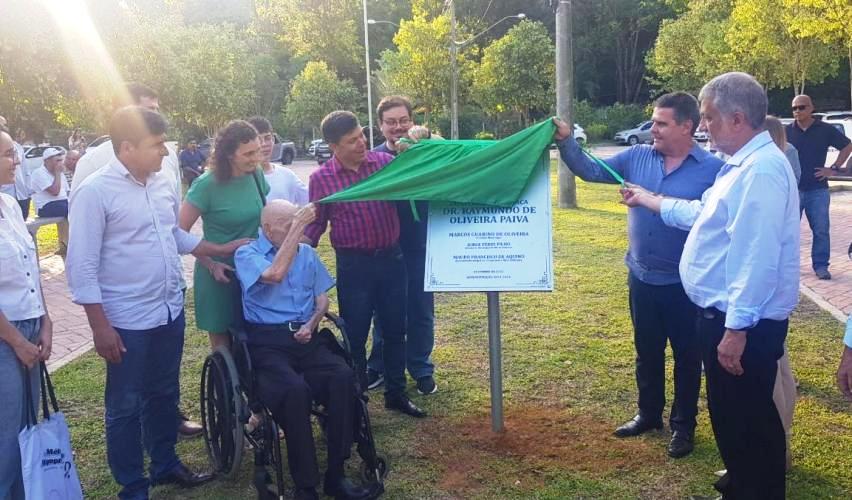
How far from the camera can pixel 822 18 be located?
21.6 meters

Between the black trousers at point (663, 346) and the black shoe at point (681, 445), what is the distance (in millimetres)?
34

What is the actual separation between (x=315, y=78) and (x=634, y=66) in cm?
2231

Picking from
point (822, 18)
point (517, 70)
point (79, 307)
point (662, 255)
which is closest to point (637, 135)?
point (517, 70)

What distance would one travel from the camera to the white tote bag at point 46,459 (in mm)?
2994

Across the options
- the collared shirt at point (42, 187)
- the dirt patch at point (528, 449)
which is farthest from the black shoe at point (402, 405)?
the collared shirt at point (42, 187)

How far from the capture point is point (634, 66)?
49250 mm

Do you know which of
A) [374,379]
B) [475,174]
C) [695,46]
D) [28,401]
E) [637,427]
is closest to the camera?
[28,401]

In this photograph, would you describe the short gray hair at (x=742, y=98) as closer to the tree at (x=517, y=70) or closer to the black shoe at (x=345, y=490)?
the black shoe at (x=345, y=490)

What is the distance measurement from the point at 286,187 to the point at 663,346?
2613 mm

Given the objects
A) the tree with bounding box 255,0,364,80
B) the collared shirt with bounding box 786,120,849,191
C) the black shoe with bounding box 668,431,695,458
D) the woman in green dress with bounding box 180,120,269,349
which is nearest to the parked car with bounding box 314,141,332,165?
the tree with bounding box 255,0,364,80

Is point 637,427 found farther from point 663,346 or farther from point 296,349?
point 296,349

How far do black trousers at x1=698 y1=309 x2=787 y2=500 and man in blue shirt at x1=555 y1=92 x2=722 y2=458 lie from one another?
85cm

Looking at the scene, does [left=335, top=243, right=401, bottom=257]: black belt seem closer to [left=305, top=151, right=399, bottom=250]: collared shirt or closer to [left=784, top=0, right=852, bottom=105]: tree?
[left=305, top=151, right=399, bottom=250]: collared shirt

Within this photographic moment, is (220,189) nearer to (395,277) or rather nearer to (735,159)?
(395,277)
